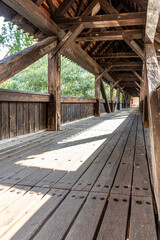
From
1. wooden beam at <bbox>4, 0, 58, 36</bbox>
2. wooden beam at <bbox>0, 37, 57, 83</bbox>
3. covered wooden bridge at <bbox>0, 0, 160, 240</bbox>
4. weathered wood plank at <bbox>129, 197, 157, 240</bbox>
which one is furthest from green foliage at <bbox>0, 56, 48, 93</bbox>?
weathered wood plank at <bbox>129, 197, 157, 240</bbox>

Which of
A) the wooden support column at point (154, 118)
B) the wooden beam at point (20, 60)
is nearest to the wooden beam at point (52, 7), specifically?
the wooden beam at point (20, 60)

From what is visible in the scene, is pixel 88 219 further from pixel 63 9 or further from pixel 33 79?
pixel 33 79

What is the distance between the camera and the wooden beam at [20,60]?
10.0 ft

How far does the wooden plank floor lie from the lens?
1110 mm

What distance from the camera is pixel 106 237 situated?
105 centimetres

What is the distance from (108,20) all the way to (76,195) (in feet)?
14.0

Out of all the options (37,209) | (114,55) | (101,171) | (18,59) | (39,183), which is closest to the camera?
(37,209)

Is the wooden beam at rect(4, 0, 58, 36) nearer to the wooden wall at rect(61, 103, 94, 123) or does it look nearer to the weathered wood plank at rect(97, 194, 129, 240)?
the wooden wall at rect(61, 103, 94, 123)

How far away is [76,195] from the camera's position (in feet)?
5.03

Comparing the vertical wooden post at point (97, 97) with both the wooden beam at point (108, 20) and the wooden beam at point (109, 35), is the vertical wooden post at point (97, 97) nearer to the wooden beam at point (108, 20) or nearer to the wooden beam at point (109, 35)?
the wooden beam at point (109, 35)

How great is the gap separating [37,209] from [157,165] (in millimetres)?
797

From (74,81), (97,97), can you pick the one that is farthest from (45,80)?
(97,97)

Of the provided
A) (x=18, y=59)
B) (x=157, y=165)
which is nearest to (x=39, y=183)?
(x=157, y=165)

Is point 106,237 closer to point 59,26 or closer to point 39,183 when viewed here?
point 39,183
